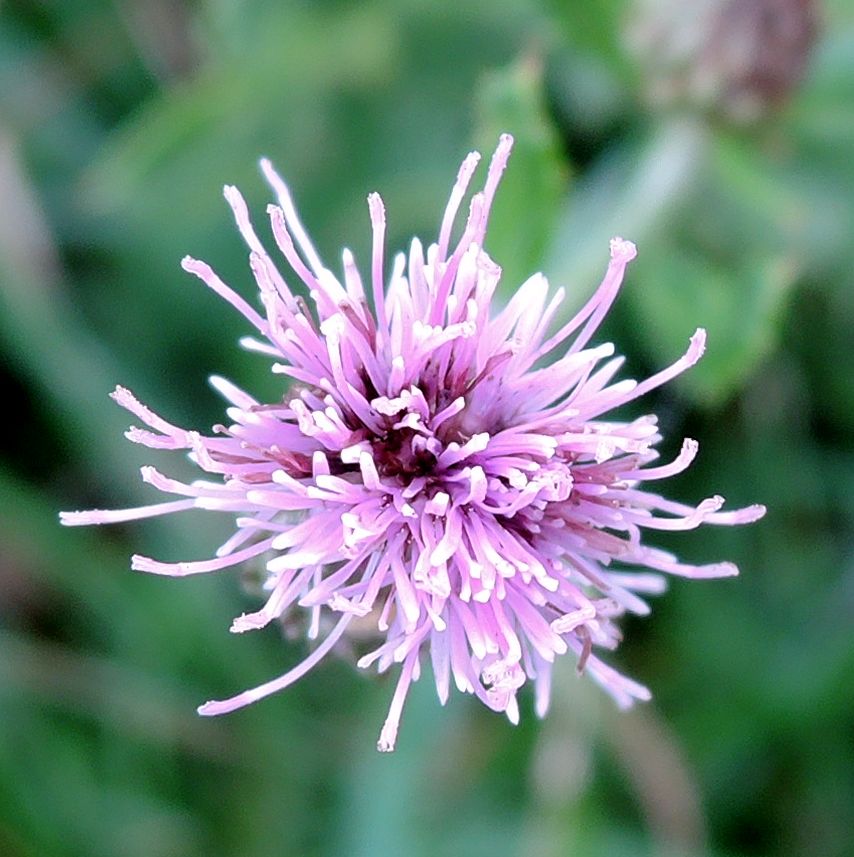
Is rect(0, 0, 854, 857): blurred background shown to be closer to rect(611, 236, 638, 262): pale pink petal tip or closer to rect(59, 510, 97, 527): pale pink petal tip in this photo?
rect(611, 236, 638, 262): pale pink petal tip

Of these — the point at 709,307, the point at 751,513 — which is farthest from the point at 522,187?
the point at 751,513

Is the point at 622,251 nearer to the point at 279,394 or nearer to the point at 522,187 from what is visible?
the point at 522,187

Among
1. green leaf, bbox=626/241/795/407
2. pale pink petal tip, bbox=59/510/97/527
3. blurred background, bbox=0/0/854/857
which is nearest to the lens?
pale pink petal tip, bbox=59/510/97/527

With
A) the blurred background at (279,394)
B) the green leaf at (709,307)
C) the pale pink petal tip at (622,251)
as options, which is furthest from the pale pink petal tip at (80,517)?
the blurred background at (279,394)

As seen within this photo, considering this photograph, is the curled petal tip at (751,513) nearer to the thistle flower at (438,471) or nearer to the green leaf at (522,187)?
the thistle flower at (438,471)

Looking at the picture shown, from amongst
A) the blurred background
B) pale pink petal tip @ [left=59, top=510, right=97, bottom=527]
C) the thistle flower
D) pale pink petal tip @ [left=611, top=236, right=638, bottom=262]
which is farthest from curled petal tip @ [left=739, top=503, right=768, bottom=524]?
the blurred background

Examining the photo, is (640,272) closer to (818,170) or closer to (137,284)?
(818,170)

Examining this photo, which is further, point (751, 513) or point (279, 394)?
point (279, 394)
